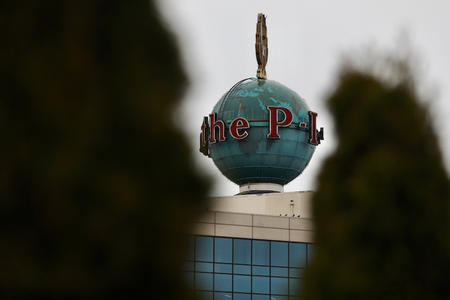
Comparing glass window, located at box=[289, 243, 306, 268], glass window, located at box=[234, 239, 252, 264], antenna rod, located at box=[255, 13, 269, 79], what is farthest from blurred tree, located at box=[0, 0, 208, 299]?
antenna rod, located at box=[255, 13, 269, 79]

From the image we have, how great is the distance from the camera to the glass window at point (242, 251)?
37875 millimetres

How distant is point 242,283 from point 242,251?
54.3 inches

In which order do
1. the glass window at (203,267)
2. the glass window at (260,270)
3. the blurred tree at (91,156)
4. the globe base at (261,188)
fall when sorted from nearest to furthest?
1. the blurred tree at (91,156)
2. the glass window at (203,267)
3. the glass window at (260,270)
4. the globe base at (261,188)

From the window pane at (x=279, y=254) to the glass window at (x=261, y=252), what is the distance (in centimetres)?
28

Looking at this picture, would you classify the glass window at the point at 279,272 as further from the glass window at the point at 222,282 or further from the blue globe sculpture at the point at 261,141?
the blue globe sculpture at the point at 261,141

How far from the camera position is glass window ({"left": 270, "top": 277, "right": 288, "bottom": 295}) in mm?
38469

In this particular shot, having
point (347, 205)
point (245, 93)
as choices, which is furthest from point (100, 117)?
point (245, 93)

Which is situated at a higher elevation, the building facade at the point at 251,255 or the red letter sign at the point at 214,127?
the red letter sign at the point at 214,127

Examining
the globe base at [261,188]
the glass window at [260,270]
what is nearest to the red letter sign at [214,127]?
the globe base at [261,188]

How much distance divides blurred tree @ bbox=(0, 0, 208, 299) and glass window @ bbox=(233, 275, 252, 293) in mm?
31127

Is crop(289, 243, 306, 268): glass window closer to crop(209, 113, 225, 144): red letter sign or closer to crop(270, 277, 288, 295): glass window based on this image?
crop(270, 277, 288, 295): glass window

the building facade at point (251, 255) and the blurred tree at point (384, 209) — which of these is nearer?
the blurred tree at point (384, 209)

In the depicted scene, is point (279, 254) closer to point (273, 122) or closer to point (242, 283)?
point (242, 283)

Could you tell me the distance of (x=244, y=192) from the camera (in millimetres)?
52375
